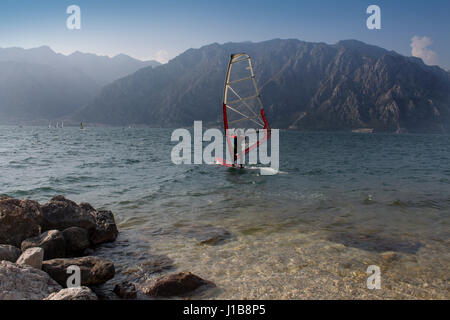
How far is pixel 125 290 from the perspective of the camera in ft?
19.5

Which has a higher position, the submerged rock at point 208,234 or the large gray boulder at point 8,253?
the large gray boulder at point 8,253

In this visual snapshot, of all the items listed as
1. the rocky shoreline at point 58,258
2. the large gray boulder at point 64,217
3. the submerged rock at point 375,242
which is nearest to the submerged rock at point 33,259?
the rocky shoreline at point 58,258

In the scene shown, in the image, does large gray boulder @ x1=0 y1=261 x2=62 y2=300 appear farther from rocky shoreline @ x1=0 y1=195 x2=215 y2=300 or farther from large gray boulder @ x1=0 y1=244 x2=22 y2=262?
large gray boulder @ x1=0 y1=244 x2=22 y2=262

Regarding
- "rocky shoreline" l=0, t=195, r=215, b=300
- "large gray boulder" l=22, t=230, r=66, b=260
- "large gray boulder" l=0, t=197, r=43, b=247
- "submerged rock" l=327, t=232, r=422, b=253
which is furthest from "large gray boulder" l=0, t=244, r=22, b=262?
"submerged rock" l=327, t=232, r=422, b=253

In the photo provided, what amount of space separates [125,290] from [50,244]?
9.11 ft

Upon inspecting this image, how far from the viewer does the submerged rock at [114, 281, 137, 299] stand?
19.3 feet

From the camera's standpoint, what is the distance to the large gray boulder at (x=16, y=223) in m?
7.45

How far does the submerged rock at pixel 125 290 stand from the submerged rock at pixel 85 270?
58cm

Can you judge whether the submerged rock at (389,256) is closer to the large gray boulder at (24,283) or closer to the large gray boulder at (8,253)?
the large gray boulder at (24,283)

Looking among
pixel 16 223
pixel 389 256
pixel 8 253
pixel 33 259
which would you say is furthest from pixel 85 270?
pixel 389 256
